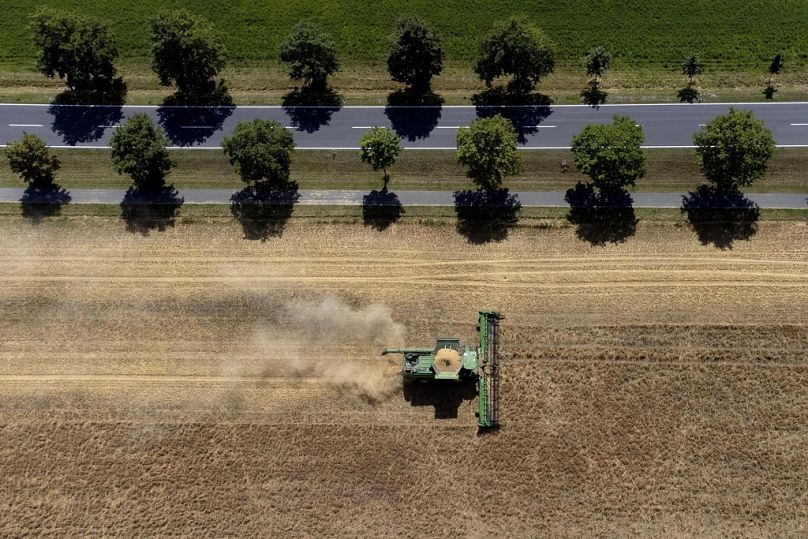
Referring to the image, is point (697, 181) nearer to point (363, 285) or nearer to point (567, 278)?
point (567, 278)

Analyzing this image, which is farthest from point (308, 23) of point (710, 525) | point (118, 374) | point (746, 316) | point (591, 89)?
point (710, 525)

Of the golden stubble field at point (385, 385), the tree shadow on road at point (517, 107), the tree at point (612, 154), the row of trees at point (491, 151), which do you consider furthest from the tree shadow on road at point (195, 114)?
the tree at point (612, 154)

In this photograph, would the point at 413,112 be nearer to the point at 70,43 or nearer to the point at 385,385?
the point at 385,385

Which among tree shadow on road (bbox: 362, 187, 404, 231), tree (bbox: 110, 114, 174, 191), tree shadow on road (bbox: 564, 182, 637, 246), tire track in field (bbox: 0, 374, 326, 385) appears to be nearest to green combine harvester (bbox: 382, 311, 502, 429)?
tire track in field (bbox: 0, 374, 326, 385)

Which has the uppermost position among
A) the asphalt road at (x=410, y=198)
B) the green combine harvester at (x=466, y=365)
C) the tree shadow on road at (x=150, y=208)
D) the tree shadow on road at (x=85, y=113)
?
the tree shadow on road at (x=85, y=113)

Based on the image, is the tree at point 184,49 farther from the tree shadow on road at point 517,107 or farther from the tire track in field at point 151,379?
the tire track in field at point 151,379
